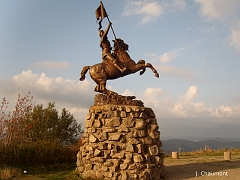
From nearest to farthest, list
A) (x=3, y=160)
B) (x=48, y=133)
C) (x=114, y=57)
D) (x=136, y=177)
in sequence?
(x=136, y=177)
(x=114, y=57)
(x=3, y=160)
(x=48, y=133)

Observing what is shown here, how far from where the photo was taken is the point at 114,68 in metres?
10.3

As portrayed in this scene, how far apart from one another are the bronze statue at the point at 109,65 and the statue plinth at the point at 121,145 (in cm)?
123

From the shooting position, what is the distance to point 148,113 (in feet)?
32.0

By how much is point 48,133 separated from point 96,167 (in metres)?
13.5

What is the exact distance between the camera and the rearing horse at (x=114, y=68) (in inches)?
404

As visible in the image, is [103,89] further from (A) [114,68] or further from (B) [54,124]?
(B) [54,124]

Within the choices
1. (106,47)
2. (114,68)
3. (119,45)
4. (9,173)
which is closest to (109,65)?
(114,68)

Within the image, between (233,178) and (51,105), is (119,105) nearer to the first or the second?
(233,178)

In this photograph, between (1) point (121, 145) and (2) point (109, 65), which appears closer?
(1) point (121, 145)

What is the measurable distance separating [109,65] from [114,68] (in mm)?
226

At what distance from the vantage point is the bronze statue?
10.2 m

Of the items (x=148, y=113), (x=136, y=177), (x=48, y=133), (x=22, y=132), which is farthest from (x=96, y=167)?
(x=48, y=133)

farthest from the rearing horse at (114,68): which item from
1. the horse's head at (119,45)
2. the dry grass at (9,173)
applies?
the dry grass at (9,173)

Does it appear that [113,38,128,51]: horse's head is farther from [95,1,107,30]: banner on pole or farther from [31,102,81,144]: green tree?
[31,102,81,144]: green tree
